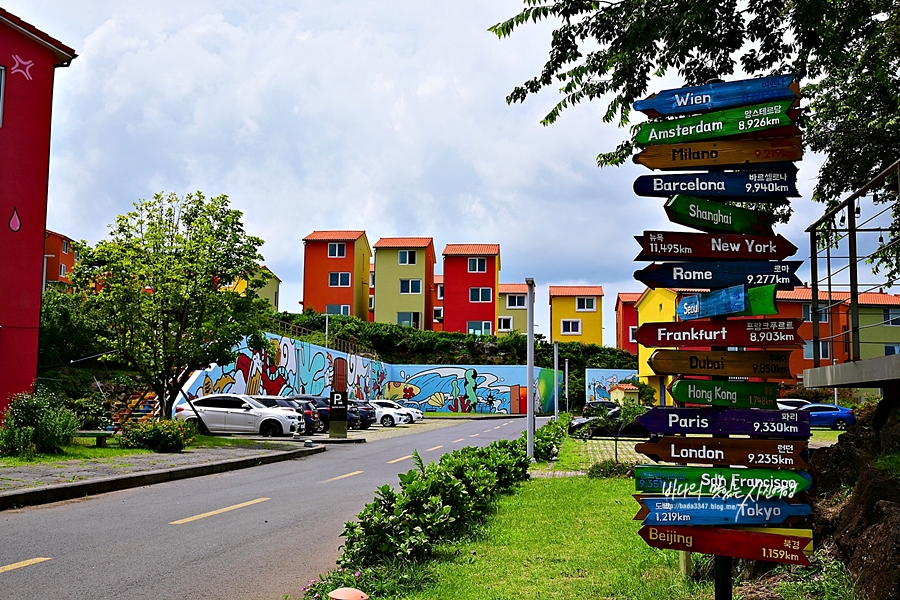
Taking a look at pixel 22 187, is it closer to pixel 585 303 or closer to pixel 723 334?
pixel 723 334

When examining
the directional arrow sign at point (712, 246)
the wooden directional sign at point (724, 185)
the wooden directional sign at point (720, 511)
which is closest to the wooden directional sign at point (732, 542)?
the wooden directional sign at point (720, 511)

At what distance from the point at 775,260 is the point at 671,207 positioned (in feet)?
2.43

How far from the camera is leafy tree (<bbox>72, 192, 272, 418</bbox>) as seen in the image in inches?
868

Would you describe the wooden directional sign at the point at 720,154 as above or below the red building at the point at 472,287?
below

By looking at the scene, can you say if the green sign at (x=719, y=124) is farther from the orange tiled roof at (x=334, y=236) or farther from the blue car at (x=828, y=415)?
the orange tiled roof at (x=334, y=236)

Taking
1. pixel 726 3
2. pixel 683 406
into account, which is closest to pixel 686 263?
pixel 683 406

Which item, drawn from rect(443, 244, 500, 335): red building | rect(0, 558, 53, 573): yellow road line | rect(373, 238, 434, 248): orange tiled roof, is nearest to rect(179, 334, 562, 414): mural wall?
rect(443, 244, 500, 335): red building

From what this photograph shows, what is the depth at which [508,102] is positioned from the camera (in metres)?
8.68

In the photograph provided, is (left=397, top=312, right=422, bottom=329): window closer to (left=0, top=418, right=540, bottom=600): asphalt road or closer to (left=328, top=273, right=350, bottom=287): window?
(left=328, top=273, right=350, bottom=287): window

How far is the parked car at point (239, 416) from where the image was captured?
27.1m

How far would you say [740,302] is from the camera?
4547 millimetres

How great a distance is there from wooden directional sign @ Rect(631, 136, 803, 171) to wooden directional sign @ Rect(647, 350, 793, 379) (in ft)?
3.79

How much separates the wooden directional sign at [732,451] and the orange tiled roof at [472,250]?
63.4m

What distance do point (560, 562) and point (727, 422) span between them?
2.55m
